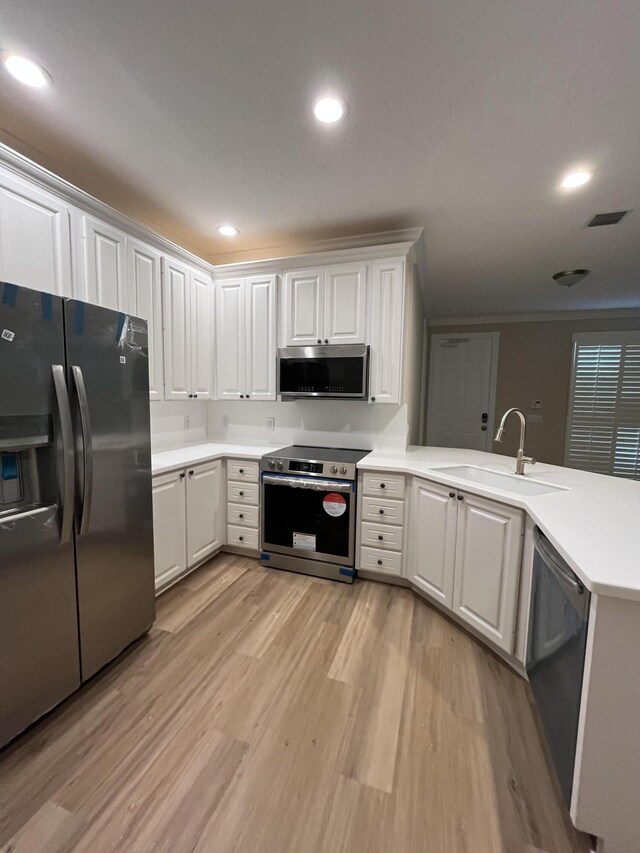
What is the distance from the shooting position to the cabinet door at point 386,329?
2.60 metres

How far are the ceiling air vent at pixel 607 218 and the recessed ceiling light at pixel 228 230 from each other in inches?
103

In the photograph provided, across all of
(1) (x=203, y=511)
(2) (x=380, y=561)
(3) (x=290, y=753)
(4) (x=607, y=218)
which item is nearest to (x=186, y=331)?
(1) (x=203, y=511)

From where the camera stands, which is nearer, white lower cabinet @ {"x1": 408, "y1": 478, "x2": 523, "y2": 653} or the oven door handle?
white lower cabinet @ {"x1": 408, "y1": 478, "x2": 523, "y2": 653}

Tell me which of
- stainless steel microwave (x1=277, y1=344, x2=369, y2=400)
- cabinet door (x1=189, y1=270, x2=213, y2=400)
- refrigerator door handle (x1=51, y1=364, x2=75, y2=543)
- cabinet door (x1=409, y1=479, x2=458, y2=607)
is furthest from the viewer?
cabinet door (x1=189, y1=270, x2=213, y2=400)

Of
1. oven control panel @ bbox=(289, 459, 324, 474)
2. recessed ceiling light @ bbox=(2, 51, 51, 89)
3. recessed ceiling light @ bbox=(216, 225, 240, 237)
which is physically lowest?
oven control panel @ bbox=(289, 459, 324, 474)

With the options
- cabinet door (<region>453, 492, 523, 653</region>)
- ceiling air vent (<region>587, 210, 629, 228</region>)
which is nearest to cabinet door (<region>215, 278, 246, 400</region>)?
cabinet door (<region>453, 492, 523, 653</region>)

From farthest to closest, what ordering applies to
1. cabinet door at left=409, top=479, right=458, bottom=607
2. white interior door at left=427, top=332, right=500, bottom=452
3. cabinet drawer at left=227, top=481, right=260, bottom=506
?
white interior door at left=427, top=332, right=500, bottom=452
cabinet drawer at left=227, top=481, right=260, bottom=506
cabinet door at left=409, top=479, right=458, bottom=607

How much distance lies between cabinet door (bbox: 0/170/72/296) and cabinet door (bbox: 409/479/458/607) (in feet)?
8.00

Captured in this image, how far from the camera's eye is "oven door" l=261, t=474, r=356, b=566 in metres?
2.51

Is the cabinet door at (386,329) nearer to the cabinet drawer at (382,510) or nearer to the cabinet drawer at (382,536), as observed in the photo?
the cabinet drawer at (382,510)

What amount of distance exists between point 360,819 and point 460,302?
15.9ft

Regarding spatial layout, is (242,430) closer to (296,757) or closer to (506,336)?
(296,757)

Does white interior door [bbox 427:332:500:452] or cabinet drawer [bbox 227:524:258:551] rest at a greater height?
white interior door [bbox 427:332:500:452]

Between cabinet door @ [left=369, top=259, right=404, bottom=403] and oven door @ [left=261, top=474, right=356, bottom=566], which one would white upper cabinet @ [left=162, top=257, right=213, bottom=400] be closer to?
oven door @ [left=261, top=474, right=356, bottom=566]
